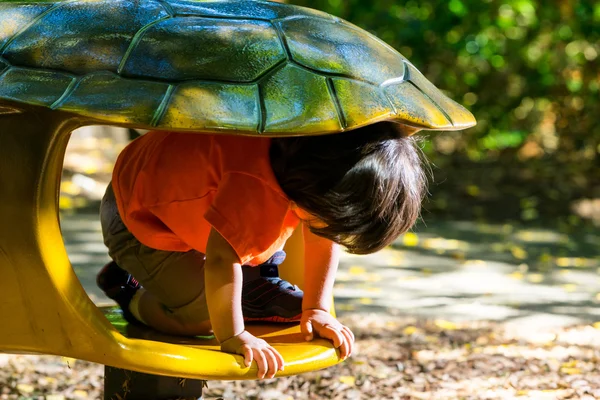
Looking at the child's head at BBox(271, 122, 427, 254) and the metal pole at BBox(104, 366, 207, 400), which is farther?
the metal pole at BBox(104, 366, 207, 400)

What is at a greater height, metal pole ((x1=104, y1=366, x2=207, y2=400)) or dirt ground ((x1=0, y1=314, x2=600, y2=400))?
metal pole ((x1=104, y1=366, x2=207, y2=400))

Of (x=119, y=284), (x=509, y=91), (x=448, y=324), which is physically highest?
(x=119, y=284)

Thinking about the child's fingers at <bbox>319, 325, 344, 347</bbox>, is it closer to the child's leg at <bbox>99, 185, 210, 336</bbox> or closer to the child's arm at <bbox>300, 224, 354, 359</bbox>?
the child's arm at <bbox>300, 224, 354, 359</bbox>

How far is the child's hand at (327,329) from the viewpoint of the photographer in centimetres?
222

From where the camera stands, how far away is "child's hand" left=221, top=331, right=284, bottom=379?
1.99m

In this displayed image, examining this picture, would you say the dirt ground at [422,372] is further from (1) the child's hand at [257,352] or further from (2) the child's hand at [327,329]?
(1) the child's hand at [257,352]

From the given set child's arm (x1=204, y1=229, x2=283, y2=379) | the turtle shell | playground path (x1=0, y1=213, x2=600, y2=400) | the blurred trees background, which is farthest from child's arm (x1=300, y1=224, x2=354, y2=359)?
the blurred trees background

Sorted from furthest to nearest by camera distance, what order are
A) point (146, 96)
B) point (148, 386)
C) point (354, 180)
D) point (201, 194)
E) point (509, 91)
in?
point (509, 91), point (148, 386), point (201, 194), point (354, 180), point (146, 96)

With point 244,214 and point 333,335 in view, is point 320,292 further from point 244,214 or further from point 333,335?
Answer: point 244,214

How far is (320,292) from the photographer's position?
231cm

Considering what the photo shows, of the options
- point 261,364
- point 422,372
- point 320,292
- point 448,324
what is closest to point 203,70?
point 261,364

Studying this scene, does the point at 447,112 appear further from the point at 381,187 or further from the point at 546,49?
the point at 546,49

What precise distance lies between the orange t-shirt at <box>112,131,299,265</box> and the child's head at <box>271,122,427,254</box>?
51mm

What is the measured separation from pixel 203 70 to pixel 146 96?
0.44 feet
